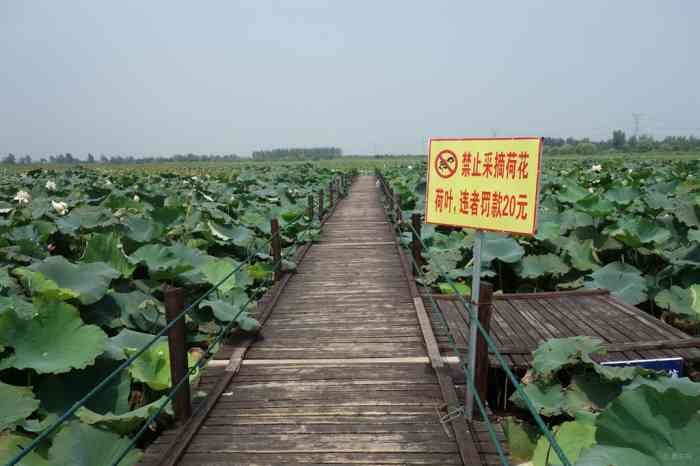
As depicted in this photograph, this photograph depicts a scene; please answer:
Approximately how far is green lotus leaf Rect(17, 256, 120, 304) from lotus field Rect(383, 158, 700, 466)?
269 centimetres

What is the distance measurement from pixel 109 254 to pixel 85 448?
8.38 feet

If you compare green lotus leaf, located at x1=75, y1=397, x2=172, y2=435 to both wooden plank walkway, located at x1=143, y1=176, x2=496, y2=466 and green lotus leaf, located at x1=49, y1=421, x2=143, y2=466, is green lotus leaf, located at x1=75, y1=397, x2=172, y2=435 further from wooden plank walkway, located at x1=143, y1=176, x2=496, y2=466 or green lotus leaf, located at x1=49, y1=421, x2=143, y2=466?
green lotus leaf, located at x1=49, y1=421, x2=143, y2=466

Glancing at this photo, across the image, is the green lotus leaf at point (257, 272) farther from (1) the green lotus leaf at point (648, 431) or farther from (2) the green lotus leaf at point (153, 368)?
(1) the green lotus leaf at point (648, 431)

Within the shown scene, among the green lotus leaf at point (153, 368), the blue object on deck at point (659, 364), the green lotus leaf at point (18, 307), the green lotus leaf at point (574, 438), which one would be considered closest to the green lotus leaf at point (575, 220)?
the blue object on deck at point (659, 364)

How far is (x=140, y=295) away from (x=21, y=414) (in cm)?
184

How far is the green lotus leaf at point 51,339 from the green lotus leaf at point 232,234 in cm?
334

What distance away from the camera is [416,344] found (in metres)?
3.64

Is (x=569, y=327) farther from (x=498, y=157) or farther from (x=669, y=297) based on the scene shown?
(x=498, y=157)

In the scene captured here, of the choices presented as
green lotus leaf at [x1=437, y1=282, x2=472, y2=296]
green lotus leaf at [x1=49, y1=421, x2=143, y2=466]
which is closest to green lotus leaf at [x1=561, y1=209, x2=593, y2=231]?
green lotus leaf at [x1=437, y1=282, x2=472, y2=296]

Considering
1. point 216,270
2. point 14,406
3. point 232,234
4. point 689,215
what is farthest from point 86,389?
point 689,215

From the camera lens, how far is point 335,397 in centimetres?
→ 286

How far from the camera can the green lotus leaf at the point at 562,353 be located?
2.67 meters

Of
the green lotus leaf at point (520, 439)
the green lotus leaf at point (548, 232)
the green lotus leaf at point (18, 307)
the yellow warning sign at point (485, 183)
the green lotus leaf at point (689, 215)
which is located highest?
the yellow warning sign at point (485, 183)

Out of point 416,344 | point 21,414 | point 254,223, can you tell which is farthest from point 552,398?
point 254,223
